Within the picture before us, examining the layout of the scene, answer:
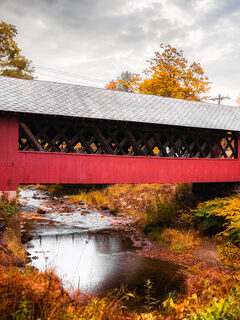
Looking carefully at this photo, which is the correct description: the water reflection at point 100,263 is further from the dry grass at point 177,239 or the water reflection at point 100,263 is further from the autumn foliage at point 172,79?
the autumn foliage at point 172,79

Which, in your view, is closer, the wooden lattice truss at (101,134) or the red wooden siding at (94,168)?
the red wooden siding at (94,168)

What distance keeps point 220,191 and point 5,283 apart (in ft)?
41.1

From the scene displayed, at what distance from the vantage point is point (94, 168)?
10.9 metres

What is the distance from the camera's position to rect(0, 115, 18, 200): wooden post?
964cm

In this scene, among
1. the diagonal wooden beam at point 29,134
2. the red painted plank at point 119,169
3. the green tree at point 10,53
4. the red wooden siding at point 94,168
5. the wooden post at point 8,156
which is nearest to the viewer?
the wooden post at point 8,156

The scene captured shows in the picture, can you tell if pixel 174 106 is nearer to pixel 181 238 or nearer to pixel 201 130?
pixel 201 130

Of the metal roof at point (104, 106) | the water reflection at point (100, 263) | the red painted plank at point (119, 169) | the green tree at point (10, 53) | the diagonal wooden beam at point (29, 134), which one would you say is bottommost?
the water reflection at point (100, 263)

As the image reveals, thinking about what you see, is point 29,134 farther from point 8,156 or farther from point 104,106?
point 104,106

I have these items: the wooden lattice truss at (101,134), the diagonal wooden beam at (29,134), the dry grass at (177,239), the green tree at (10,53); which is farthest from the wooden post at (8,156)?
the green tree at (10,53)

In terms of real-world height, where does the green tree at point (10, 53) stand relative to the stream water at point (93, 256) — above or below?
above

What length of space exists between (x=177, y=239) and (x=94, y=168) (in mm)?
3989

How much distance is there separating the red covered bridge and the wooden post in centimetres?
3

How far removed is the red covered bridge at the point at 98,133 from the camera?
9836mm

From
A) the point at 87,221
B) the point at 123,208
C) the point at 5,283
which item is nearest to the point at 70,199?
the point at 123,208
